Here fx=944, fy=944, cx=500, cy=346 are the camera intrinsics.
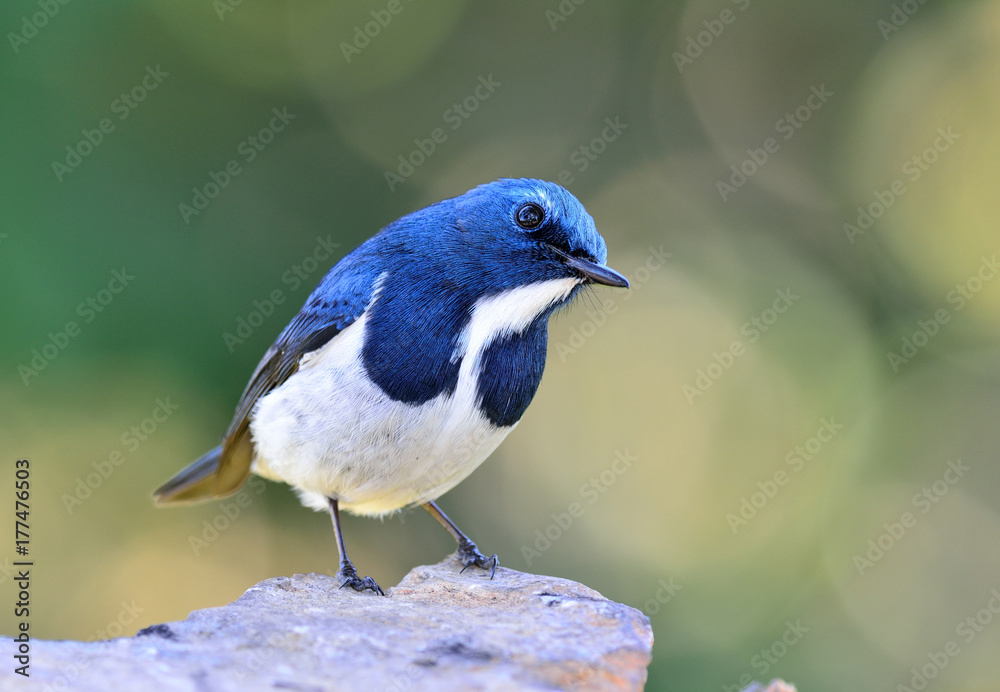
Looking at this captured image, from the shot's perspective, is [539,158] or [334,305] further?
[539,158]

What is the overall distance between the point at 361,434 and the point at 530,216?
1.16 m

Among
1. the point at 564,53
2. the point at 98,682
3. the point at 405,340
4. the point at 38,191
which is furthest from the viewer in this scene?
the point at 564,53

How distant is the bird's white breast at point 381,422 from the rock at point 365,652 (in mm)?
789

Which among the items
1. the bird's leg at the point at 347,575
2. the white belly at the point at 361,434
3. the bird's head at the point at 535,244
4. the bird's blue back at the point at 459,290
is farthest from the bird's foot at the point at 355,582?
the bird's head at the point at 535,244

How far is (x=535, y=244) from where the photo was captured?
4.00 m

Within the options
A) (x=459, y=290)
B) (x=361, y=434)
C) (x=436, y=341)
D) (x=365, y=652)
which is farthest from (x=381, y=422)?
(x=365, y=652)

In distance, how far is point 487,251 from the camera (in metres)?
4.02

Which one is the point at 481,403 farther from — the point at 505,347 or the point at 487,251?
the point at 487,251

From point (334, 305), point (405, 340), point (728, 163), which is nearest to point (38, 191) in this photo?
point (334, 305)

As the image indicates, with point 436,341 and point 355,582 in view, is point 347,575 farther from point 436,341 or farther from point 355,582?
point 436,341

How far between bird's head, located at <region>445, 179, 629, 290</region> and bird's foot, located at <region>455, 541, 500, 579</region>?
1429 mm

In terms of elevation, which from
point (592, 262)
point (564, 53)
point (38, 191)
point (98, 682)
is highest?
point (564, 53)

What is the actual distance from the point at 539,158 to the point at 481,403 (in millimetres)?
3651

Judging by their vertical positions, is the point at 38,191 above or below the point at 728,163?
below
